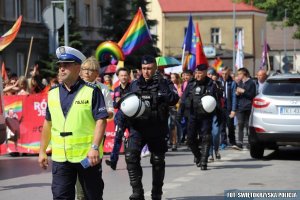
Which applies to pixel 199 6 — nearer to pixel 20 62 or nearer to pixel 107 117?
pixel 20 62

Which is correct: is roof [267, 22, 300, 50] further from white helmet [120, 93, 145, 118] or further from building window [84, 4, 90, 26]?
white helmet [120, 93, 145, 118]

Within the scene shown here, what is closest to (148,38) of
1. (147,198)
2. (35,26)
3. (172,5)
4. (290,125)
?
(290,125)

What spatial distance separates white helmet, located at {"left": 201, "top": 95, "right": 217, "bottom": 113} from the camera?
488 inches

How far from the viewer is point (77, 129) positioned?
6664mm

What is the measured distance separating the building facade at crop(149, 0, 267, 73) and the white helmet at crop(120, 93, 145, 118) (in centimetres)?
7103

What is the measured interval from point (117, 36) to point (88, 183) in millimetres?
41957

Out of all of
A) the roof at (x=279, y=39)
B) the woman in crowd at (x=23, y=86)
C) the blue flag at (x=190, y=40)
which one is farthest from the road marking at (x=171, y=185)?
the roof at (x=279, y=39)

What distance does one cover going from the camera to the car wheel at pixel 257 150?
14502 mm

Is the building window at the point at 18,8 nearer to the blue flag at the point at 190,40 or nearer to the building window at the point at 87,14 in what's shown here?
the building window at the point at 87,14

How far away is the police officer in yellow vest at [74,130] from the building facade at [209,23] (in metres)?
73.0

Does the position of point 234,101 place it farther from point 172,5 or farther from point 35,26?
point 172,5

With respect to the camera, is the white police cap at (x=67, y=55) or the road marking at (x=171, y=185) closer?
the white police cap at (x=67, y=55)

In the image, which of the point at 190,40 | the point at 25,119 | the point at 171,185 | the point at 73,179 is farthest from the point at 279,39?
the point at 73,179

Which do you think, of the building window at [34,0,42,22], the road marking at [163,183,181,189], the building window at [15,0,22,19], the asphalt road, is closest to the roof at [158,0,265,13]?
the building window at [34,0,42,22]
